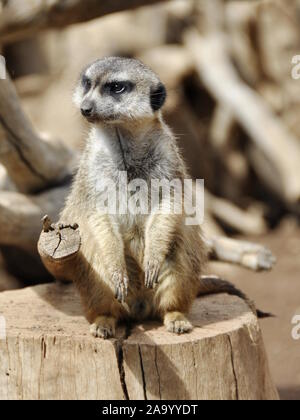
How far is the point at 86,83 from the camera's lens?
341 cm

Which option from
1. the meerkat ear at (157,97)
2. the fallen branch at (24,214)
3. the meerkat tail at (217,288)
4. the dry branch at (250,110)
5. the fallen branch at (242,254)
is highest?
the dry branch at (250,110)

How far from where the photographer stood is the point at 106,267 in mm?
3254

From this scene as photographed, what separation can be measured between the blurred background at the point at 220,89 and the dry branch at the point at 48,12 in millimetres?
2877

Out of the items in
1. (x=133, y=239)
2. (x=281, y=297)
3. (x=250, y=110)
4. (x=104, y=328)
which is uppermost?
(x=250, y=110)

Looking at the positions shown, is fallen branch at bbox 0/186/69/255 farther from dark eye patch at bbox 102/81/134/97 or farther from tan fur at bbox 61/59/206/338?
dark eye patch at bbox 102/81/134/97

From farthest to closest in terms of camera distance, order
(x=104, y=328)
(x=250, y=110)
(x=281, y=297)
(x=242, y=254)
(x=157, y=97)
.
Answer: (x=250, y=110)
(x=281, y=297)
(x=242, y=254)
(x=157, y=97)
(x=104, y=328)

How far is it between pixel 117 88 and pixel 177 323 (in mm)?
1085

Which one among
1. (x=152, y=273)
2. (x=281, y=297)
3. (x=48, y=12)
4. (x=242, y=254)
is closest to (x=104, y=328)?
(x=152, y=273)

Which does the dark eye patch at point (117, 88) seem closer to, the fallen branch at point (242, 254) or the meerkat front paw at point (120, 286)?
the meerkat front paw at point (120, 286)

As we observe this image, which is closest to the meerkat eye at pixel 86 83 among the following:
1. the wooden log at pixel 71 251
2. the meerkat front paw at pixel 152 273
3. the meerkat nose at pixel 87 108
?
the meerkat nose at pixel 87 108

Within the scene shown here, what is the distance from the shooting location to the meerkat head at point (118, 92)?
329 centimetres

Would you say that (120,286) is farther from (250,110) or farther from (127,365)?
(250,110)
